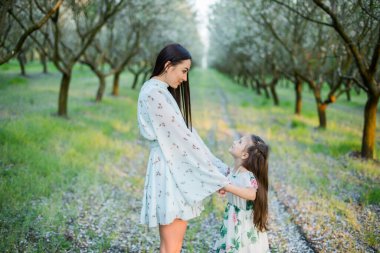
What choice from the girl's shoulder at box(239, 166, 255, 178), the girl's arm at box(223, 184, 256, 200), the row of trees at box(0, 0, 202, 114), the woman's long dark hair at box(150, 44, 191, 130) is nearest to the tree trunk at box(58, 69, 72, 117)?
the row of trees at box(0, 0, 202, 114)

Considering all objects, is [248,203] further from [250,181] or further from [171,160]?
[171,160]

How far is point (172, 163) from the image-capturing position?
11.0 feet

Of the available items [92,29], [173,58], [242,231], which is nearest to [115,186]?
[242,231]

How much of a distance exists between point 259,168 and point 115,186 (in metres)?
5.00

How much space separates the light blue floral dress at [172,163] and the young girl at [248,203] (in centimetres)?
59

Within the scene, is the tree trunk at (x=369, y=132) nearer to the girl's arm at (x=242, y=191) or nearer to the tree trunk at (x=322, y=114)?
the tree trunk at (x=322, y=114)

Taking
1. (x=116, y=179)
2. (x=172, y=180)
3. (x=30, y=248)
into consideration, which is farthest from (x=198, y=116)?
(x=172, y=180)

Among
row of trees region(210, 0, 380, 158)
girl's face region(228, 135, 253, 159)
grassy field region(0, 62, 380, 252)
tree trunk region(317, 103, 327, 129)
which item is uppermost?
row of trees region(210, 0, 380, 158)

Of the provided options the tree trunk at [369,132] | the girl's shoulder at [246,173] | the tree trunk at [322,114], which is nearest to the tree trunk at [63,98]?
the tree trunk at [322,114]

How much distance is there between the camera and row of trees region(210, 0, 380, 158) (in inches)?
372

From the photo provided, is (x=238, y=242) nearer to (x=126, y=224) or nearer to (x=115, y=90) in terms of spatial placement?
(x=126, y=224)

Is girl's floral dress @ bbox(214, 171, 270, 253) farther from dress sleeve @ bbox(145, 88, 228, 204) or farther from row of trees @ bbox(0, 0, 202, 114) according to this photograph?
row of trees @ bbox(0, 0, 202, 114)

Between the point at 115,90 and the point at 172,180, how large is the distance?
892 inches

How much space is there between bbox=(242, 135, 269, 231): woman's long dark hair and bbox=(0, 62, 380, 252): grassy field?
6.28 ft
